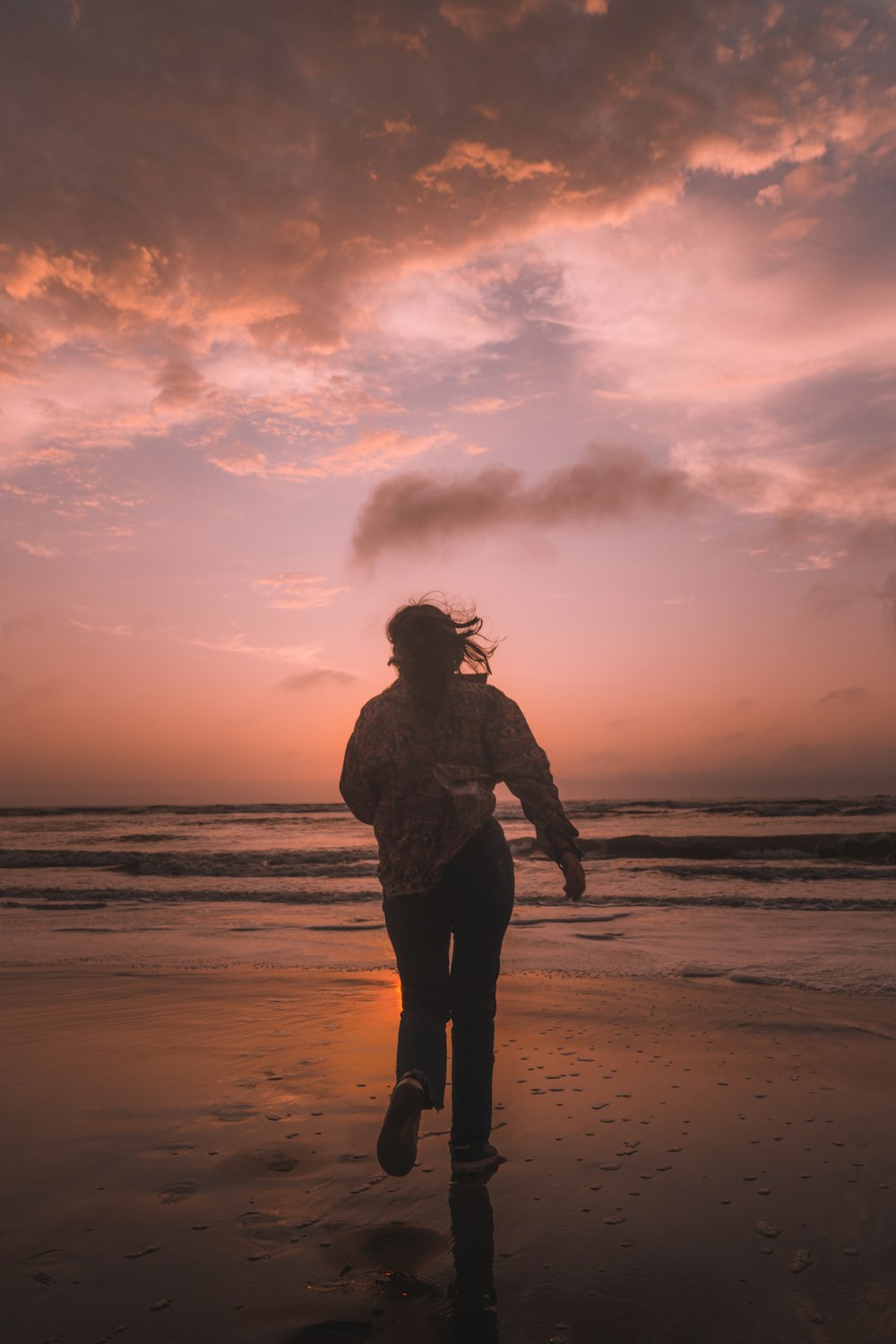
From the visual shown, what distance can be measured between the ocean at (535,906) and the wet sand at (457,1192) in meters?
2.62

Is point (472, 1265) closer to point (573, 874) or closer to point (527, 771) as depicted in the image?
point (573, 874)

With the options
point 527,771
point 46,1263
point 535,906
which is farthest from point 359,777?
point 535,906

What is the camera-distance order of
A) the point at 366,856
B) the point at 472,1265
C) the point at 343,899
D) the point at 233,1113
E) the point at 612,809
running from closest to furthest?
the point at 472,1265
the point at 233,1113
the point at 343,899
the point at 366,856
the point at 612,809

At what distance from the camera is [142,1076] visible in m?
4.36

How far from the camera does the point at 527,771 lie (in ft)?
10.5

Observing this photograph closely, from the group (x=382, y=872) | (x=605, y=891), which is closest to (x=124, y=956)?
(x=382, y=872)

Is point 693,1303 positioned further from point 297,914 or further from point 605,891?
point 605,891

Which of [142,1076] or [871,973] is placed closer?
[142,1076]

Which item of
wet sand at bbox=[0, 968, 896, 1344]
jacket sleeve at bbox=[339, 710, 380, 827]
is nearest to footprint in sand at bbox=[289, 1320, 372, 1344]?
wet sand at bbox=[0, 968, 896, 1344]

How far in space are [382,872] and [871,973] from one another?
547 cm

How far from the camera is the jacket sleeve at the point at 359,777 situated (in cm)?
326

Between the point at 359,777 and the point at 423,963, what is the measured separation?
0.72 m

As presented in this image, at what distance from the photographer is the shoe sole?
8.95 feet

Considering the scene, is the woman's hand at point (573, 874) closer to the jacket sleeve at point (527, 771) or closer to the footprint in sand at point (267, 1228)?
the jacket sleeve at point (527, 771)
